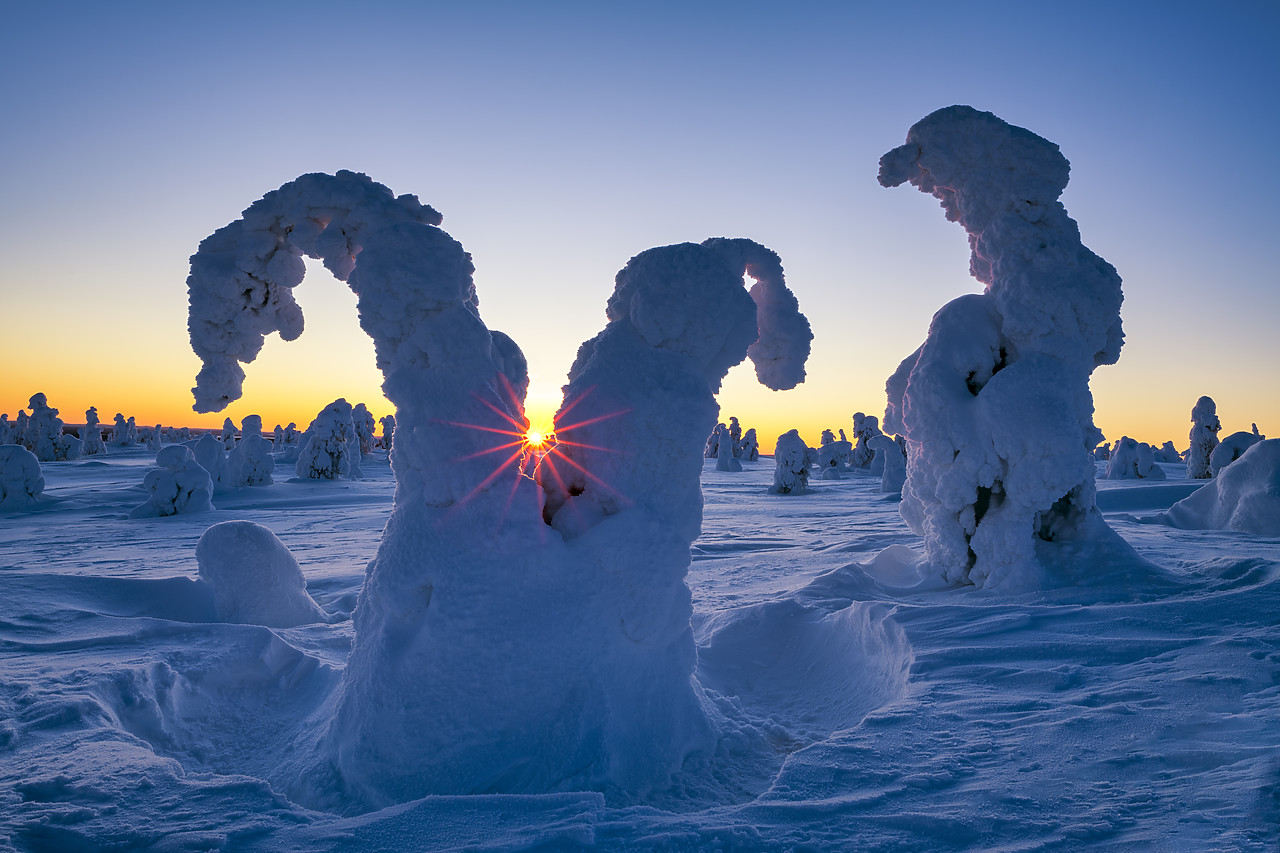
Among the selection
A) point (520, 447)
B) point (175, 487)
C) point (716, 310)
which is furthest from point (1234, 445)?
point (175, 487)

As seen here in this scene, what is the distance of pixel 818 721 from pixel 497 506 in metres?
2.57

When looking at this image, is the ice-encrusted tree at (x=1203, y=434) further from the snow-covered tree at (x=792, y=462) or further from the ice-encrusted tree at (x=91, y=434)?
the ice-encrusted tree at (x=91, y=434)

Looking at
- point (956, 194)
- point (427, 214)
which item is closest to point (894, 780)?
point (427, 214)

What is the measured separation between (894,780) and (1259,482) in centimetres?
984

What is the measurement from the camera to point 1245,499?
9000mm

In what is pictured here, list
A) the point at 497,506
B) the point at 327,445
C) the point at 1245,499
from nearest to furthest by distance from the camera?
the point at 497,506
the point at 1245,499
the point at 327,445

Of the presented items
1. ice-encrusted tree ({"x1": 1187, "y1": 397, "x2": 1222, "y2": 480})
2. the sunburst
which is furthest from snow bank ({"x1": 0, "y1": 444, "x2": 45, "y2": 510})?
ice-encrusted tree ({"x1": 1187, "y1": 397, "x2": 1222, "y2": 480})

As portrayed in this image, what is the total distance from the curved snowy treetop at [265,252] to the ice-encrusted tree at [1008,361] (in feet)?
17.1

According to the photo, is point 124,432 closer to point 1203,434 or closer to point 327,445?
point 327,445

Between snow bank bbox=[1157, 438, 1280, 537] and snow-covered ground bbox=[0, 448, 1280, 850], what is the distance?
136cm

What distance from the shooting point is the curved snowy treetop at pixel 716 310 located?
3756 mm

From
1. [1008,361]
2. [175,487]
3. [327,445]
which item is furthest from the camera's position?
[327,445]

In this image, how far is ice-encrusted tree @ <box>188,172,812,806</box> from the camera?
3.17 meters

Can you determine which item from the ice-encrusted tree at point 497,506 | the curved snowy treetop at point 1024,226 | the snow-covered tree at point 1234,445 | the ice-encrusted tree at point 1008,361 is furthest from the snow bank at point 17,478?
the snow-covered tree at point 1234,445
